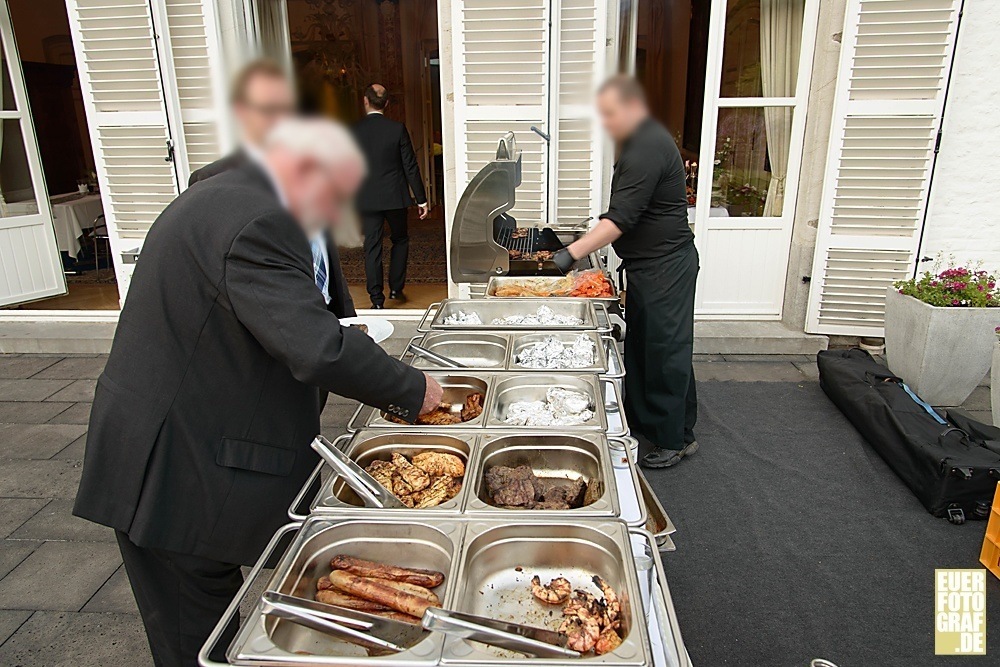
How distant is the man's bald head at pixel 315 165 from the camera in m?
1.04

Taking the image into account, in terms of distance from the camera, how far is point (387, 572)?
1365 millimetres

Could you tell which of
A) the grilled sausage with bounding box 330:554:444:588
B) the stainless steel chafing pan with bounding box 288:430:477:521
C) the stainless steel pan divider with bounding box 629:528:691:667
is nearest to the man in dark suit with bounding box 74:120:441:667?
the stainless steel chafing pan with bounding box 288:430:477:521

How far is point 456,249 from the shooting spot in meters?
3.67

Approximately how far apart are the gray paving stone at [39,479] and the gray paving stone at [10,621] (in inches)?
34.8

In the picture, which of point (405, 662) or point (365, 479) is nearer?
point (405, 662)

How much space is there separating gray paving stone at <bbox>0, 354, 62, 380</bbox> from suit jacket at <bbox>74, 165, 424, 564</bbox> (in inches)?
171

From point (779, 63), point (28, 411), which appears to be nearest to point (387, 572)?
point (28, 411)

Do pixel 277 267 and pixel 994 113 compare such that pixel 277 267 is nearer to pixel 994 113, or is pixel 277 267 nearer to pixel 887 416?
pixel 887 416

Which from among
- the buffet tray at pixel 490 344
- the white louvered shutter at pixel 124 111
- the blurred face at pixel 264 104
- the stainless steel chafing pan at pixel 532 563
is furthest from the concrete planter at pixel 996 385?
the white louvered shutter at pixel 124 111

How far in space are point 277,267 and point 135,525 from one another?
72 cm

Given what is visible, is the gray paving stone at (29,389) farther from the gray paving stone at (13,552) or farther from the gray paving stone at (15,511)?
the gray paving stone at (13,552)

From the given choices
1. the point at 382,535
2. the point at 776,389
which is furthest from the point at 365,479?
the point at 776,389

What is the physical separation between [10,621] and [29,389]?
9.18 feet

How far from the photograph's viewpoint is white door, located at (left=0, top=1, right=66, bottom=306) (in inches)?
215
